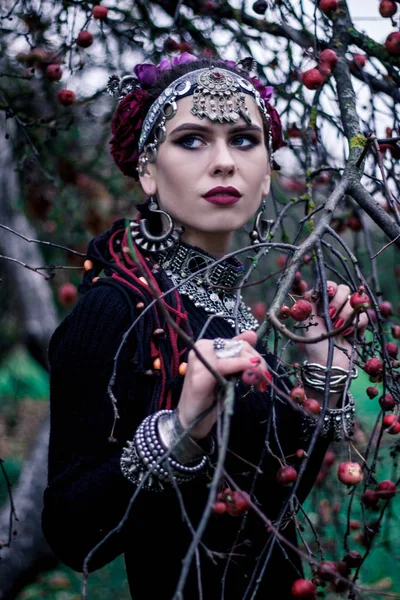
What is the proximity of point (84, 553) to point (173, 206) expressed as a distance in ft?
2.96

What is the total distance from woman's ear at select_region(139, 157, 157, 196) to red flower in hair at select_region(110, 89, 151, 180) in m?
0.10

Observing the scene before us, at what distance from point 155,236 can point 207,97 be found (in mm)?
394

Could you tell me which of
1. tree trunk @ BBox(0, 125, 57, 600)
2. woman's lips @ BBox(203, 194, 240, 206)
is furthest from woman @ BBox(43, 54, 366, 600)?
tree trunk @ BBox(0, 125, 57, 600)

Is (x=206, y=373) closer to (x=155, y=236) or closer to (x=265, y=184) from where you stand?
(x=155, y=236)

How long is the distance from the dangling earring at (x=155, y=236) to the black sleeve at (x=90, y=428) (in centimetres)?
19

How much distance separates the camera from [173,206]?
6.23ft

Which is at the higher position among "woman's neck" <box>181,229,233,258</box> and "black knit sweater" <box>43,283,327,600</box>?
"woman's neck" <box>181,229,233,258</box>

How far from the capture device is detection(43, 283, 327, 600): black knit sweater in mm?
1618

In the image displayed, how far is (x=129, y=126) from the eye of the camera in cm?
208

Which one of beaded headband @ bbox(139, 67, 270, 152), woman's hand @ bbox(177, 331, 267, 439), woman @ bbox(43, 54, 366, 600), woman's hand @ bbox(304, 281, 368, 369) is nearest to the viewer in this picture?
woman's hand @ bbox(177, 331, 267, 439)

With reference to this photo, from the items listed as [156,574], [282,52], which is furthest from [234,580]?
[282,52]

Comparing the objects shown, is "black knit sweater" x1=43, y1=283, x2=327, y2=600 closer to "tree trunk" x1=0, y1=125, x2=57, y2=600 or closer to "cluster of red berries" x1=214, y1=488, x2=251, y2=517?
"cluster of red berries" x1=214, y1=488, x2=251, y2=517

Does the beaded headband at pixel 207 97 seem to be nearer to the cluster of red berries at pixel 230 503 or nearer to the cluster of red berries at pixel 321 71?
the cluster of red berries at pixel 321 71

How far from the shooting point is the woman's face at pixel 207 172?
185cm
